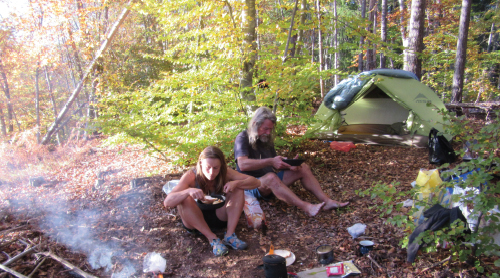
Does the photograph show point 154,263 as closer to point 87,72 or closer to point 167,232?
point 167,232

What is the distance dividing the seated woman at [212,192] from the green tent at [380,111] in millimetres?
2655

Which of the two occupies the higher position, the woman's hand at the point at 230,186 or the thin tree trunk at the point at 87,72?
the thin tree trunk at the point at 87,72

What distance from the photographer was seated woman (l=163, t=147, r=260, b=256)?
255 cm

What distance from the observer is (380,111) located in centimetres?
691

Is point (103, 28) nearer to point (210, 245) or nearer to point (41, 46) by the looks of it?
point (41, 46)

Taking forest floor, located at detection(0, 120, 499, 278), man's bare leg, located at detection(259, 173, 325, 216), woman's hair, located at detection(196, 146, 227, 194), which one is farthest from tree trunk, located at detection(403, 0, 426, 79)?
woman's hair, located at detection(196, 146, 227, 194)

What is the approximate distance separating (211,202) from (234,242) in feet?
1.32

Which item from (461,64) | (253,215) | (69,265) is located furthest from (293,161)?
(461,64)

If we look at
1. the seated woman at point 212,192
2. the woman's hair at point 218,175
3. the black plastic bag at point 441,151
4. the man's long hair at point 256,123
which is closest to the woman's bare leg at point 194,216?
the seated woman at point 212,192

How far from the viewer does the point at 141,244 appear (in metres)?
2.72

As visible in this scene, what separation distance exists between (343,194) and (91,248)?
281 centimetres

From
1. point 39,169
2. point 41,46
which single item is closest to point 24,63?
point 41,46

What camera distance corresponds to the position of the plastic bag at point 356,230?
8.85 feet

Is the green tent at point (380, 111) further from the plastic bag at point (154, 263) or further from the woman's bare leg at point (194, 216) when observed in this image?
the plastic bag at point (154, 263)
